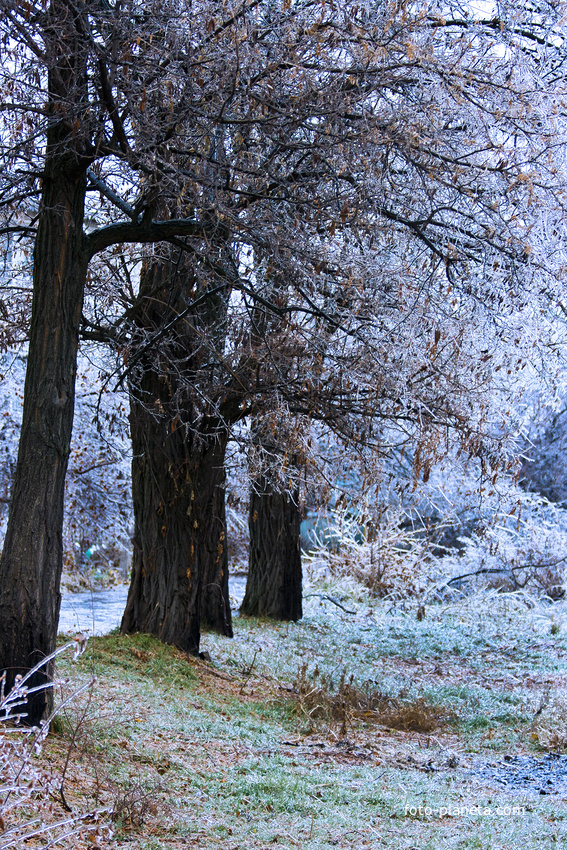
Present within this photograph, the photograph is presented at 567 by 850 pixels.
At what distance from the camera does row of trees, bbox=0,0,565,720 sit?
5207mm

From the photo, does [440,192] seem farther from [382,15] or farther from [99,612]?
[99,612]

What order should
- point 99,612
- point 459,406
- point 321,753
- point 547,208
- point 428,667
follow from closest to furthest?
point 321,753
point 547,208
point 459,406
point 428,667
point 99,612

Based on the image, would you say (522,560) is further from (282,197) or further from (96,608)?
(282,197)

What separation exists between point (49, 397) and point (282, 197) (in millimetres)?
2051

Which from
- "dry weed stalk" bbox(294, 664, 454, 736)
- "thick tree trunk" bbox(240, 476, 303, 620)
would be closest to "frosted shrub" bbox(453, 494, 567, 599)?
"thick tree trunk" bbox(240, 476, 303, 620)

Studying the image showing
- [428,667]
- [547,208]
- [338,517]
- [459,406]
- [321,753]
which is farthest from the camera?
[338,517]

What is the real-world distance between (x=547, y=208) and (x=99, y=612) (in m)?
8.91

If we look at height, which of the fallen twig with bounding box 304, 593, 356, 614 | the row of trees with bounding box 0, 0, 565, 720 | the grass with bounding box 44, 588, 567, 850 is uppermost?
the row of trees with bounding box 0, 0, 565, 720

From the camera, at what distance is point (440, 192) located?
698 centimetres

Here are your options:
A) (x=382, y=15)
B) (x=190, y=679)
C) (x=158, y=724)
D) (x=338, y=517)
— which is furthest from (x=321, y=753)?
(x=338, y=517)

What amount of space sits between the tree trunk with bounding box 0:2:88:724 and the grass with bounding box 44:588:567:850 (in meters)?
0.61

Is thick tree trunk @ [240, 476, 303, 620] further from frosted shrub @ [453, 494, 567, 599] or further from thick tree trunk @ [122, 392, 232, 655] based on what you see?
frosted shrub @ [453, 494, 567, 599]

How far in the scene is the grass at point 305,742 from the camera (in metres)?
4.24

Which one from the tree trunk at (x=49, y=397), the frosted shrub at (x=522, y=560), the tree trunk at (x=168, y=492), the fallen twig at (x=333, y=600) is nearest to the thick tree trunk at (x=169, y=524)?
the tree trunk at (x=168, y=492)
